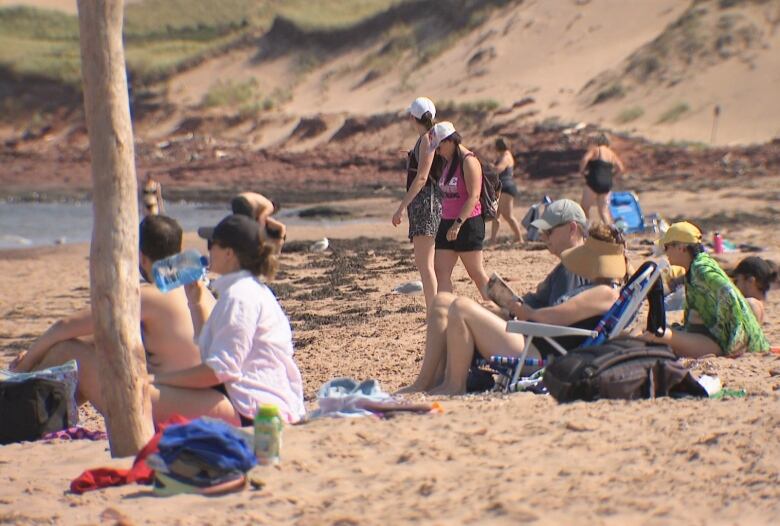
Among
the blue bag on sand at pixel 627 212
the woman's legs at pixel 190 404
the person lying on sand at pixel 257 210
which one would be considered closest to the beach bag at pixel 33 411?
the woman's legs at pixel 190 404

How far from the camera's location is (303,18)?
178 feet

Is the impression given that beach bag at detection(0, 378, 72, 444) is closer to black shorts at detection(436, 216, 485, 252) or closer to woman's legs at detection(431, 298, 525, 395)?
woman's legs at detection(431, 298, 525, 395)

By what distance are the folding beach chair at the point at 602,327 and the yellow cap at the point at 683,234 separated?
74 centimetres

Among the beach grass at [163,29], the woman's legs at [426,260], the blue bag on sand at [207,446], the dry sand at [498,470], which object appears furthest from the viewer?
the beach grass at [163,29]

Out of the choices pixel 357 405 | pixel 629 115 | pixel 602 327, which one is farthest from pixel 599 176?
pixel 629 115

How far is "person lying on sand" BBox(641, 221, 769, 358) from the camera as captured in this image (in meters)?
7.20

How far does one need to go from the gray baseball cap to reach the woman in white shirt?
1.85 m

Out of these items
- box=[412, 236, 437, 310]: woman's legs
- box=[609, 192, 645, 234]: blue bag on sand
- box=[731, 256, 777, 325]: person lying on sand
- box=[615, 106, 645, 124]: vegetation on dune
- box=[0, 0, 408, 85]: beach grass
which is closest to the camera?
box=[731, 256, 777, 325]: person lying on sand

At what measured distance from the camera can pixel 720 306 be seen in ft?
23.8

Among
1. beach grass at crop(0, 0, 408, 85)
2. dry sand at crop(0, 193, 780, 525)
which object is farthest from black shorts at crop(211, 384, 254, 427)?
beach grass at crop(0, 0, 408, 85)

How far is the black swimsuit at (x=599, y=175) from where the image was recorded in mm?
15180

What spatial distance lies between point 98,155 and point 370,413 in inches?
68.5

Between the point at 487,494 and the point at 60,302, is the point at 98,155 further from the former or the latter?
the point at 60,302

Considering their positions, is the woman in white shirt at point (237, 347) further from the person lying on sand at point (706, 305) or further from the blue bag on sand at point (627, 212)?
the blue bag on sand at point (627, 212)
